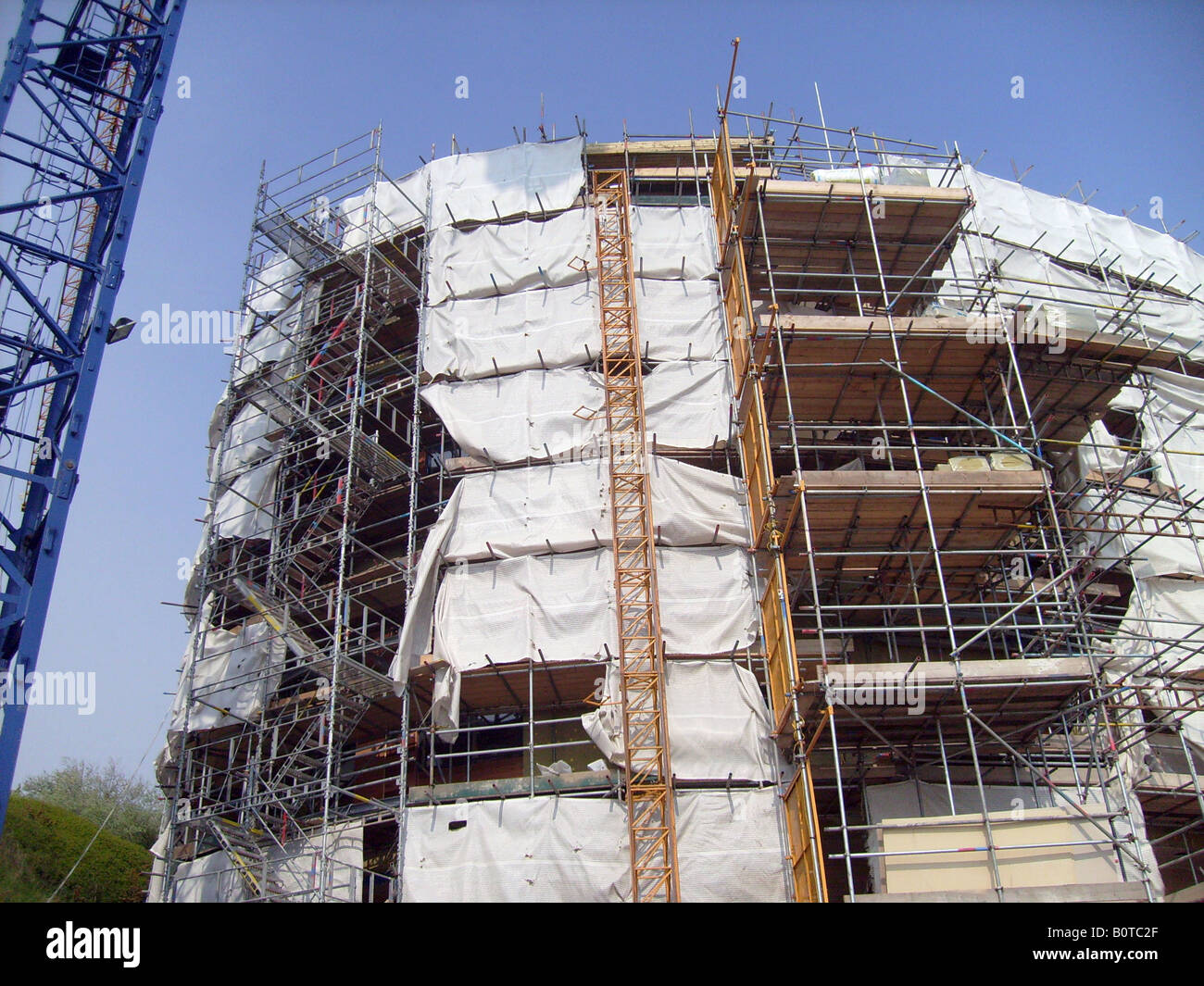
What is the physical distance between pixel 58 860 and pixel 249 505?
1203 centimetres

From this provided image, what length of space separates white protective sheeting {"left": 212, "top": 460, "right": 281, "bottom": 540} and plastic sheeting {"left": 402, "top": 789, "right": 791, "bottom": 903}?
8378 millimetres

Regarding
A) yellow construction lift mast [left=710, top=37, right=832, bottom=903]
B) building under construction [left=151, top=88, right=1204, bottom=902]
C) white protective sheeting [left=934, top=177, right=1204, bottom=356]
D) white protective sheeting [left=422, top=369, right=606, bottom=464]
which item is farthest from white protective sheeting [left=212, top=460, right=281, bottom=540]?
white protective sheeting [left=934, top=177, right=1204, bottom=356]

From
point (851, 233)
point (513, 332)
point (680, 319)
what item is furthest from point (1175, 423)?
point (513, 332)

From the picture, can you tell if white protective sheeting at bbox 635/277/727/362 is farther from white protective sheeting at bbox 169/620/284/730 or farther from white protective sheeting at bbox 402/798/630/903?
white protective sheeting at bbox 402/798/630/903

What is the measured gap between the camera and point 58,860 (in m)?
28.3

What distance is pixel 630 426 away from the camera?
22703 millimetres

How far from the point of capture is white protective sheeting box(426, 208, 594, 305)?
25.2 meters

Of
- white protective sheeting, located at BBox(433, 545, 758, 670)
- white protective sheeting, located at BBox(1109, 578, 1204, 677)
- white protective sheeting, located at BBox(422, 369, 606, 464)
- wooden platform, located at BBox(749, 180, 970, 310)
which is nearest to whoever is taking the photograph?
white protective sheeting, located at BBox(1109, 578, 1204, 677)

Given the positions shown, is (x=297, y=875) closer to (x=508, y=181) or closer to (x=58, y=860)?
(x=58, y=860)

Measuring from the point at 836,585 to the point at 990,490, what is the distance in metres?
3.34

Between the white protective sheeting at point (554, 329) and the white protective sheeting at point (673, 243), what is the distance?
424mm

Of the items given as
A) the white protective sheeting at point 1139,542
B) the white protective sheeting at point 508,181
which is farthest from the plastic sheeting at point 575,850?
the white protective sheeting at point 508,181
